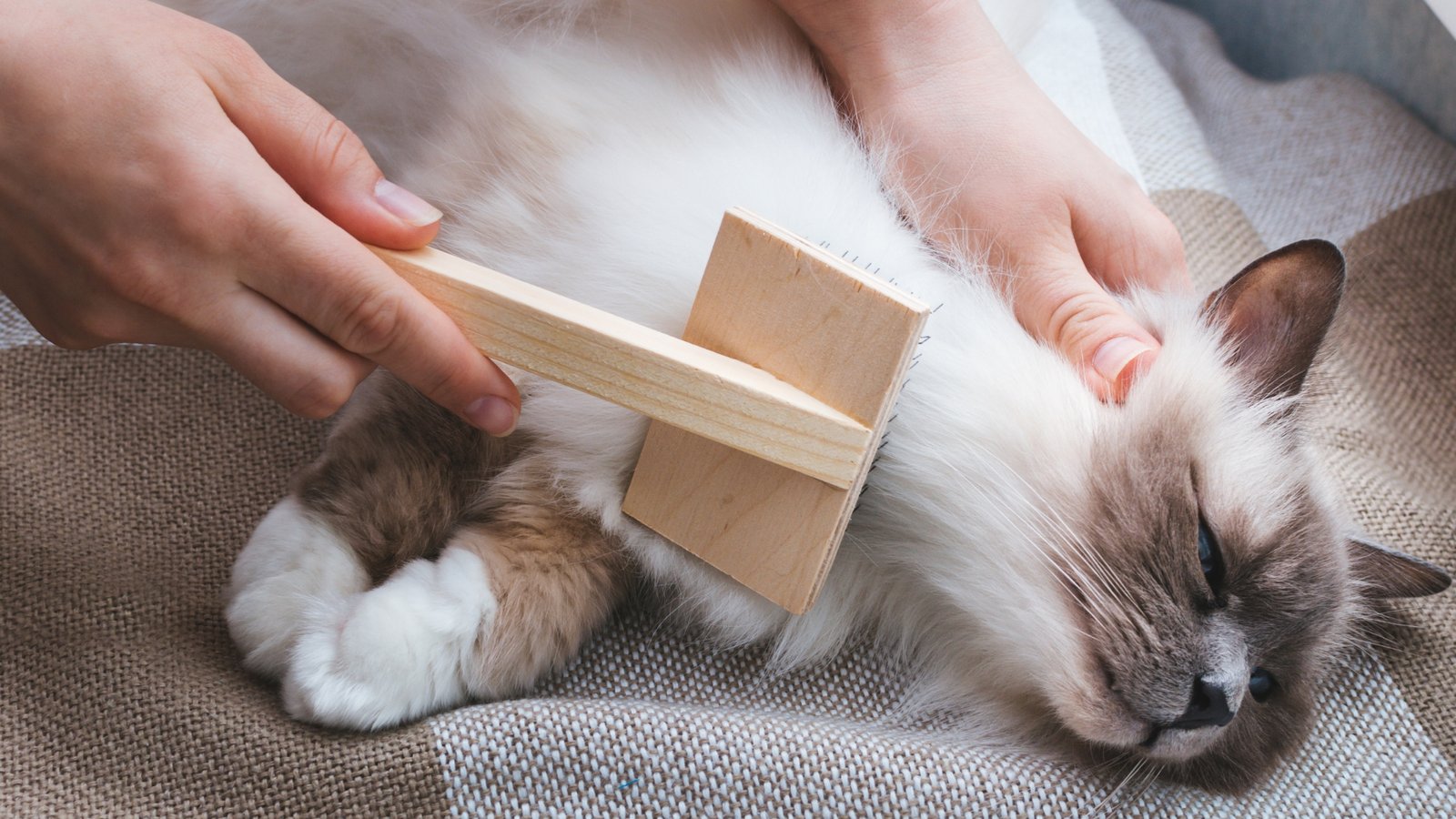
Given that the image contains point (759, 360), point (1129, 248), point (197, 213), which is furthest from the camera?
point (1129, 248)

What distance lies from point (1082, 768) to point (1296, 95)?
4.56 ft

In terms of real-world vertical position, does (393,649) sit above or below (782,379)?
below

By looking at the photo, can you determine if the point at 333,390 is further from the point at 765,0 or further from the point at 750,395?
the point at 765,0

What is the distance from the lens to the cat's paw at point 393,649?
944 millimetres

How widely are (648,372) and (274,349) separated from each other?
12.7 inches

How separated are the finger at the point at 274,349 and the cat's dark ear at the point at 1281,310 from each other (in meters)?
0.90

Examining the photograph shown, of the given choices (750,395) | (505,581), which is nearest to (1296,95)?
(750,395)

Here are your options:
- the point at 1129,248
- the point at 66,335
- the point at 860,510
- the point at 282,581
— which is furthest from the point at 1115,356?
the point at 66,335

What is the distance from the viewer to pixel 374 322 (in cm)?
87

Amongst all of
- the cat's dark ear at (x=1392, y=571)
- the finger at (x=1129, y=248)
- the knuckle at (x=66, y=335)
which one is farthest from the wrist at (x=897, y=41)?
the knuckle at (x=66, y=335)

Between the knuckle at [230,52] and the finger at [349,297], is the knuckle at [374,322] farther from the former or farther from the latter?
the knuckle at [230,52]

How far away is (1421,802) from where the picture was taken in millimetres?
1125

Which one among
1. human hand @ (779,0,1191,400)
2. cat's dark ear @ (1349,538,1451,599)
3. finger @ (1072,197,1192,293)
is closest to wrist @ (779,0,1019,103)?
human hand @ (779,0,1191,400)

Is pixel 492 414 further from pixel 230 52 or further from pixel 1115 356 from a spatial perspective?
pixel 1115 356
